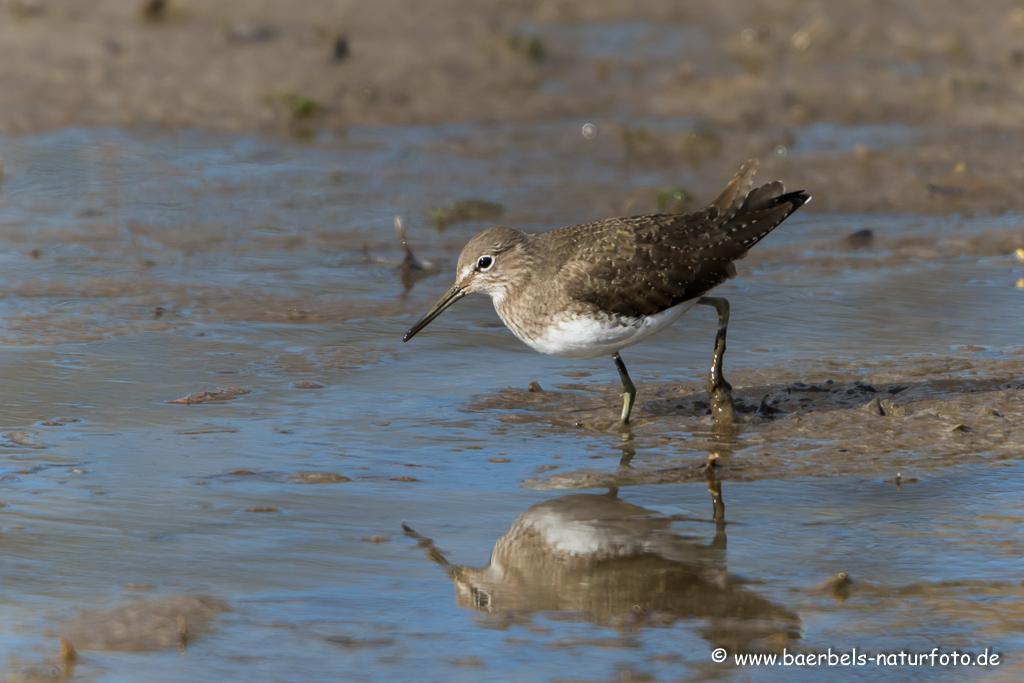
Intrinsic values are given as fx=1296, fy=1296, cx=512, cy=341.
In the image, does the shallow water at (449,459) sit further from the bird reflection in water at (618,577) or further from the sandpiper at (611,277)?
the sandpiper at (611,277)

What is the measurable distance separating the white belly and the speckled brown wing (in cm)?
7

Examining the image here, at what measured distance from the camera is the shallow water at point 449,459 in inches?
187

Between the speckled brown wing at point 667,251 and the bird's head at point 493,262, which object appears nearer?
the speckled brown wing at point 667,251

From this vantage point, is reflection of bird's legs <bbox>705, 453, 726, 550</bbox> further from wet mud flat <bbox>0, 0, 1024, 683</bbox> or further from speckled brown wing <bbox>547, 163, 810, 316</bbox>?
speckled brown wing <bbox>547, 163, 810, 316</bbox>

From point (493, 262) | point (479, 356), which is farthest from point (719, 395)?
point (479, 356)

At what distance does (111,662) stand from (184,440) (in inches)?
89.3

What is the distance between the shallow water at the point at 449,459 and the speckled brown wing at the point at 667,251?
0.71 metres

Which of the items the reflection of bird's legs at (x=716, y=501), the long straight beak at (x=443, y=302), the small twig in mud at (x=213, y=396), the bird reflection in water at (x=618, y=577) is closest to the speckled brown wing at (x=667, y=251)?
the long straight beak at (x=443, y=302)

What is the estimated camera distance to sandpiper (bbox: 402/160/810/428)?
274 inches

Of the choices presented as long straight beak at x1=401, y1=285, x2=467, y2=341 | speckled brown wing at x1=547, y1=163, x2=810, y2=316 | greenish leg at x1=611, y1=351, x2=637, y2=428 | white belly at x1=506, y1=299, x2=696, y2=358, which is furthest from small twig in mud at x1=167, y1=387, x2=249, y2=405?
greenish leg at x1=611, y1=351, x2=637, y2=428

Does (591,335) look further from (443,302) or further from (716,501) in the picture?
(716,501)

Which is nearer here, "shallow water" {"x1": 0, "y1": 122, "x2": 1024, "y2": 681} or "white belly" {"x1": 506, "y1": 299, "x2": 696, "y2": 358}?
"shallow water" {"x1": 0, "y1": 122, "x2": 1024, "y2": 681}

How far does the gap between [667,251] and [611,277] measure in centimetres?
46

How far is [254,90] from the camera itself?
1397cm
